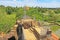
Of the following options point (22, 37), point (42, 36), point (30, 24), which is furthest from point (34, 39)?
point (30, 24)

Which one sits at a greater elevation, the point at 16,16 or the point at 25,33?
the point at 25,33

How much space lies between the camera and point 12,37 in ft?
35.4

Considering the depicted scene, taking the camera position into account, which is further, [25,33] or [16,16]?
[16,16]

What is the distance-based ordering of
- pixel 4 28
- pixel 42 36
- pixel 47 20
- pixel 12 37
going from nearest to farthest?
pixel 42 36
pixel 12 37
pixel 4 28
pixel 47 20

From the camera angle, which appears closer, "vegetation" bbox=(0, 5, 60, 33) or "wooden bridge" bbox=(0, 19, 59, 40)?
"wooden bridge" bbox=(0, 19, 59, 40)

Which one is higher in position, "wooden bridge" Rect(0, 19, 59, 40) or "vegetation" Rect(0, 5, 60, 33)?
"wooden bridge" Rect(0, 19, 59, 40)

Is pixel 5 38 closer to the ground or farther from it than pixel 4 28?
farther from it

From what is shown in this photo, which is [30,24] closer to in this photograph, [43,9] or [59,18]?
[59,18]

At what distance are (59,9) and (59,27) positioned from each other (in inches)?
818

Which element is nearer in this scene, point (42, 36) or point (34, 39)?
point (42, 36)

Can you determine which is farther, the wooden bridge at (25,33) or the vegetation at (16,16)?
the vegetation at (16,16)

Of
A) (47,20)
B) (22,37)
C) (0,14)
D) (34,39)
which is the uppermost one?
(22,37)

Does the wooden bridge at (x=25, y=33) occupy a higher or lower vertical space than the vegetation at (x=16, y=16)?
higher

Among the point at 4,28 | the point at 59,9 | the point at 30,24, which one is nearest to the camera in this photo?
the point at 30,24
